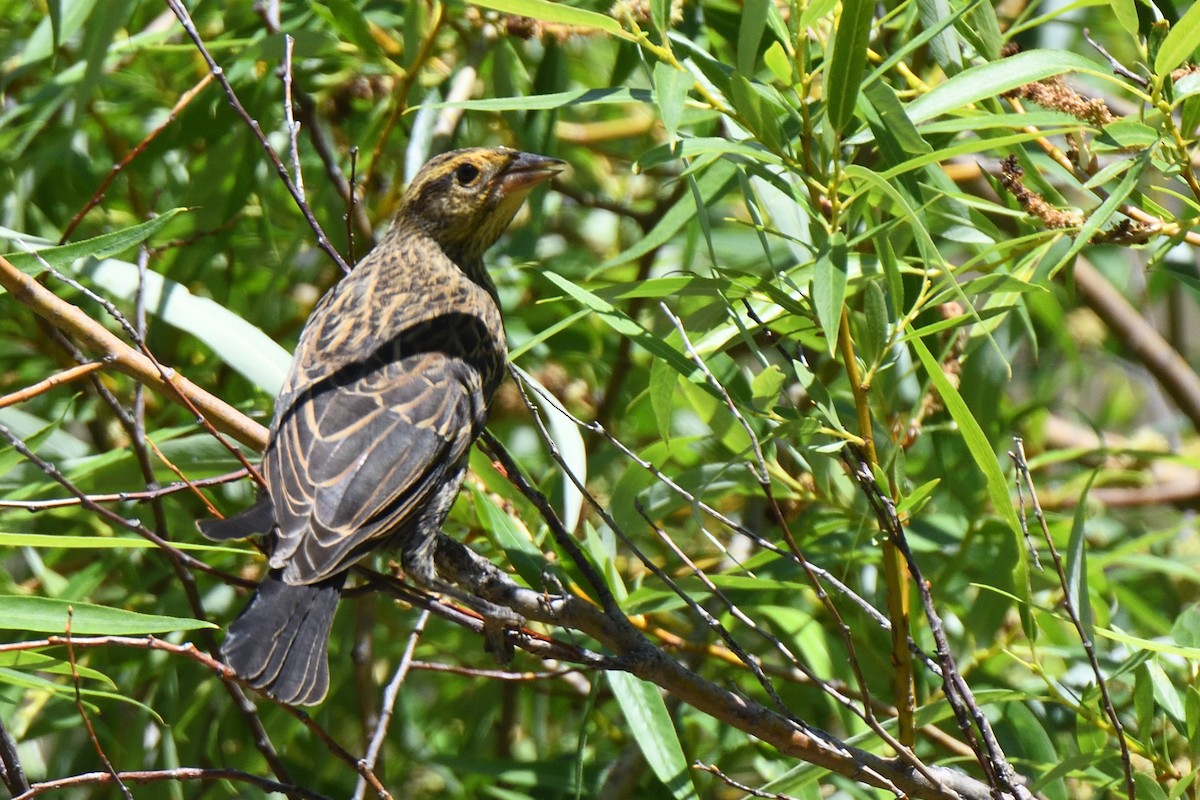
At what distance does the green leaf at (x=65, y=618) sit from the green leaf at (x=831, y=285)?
1.24m

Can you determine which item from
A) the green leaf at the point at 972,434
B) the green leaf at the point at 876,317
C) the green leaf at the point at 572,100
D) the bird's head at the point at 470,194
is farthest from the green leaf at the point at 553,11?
the bird's head at the point at 470,194

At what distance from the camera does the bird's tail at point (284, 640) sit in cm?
252

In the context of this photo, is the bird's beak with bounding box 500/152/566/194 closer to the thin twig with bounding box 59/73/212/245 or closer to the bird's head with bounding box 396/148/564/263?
the bird's head with bounding box 396/148/564/263

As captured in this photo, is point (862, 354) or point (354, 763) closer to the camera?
point (354, 763)

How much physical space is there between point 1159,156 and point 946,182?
1.54 ft

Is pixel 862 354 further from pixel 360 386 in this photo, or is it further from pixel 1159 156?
pixel 360 386

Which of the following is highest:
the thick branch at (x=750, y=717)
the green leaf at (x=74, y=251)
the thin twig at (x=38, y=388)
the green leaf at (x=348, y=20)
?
the green leaf at (x=348, y=20)

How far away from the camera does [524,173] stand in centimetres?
358

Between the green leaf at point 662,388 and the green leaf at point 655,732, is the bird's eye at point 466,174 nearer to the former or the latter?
the green leaf at point 662,388

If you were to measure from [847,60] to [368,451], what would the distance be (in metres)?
1.31

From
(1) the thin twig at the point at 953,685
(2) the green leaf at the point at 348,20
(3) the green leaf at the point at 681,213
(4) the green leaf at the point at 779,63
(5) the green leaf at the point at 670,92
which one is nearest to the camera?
(1) the thin twig at the point at 953,685

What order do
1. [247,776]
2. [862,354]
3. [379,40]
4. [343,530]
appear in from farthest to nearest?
1. [379,40]
2. [343,530]
3. [862,354]
4. [247,776]

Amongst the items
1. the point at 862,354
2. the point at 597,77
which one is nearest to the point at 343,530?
the point at 862,354

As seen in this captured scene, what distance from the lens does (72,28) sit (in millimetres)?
3205
